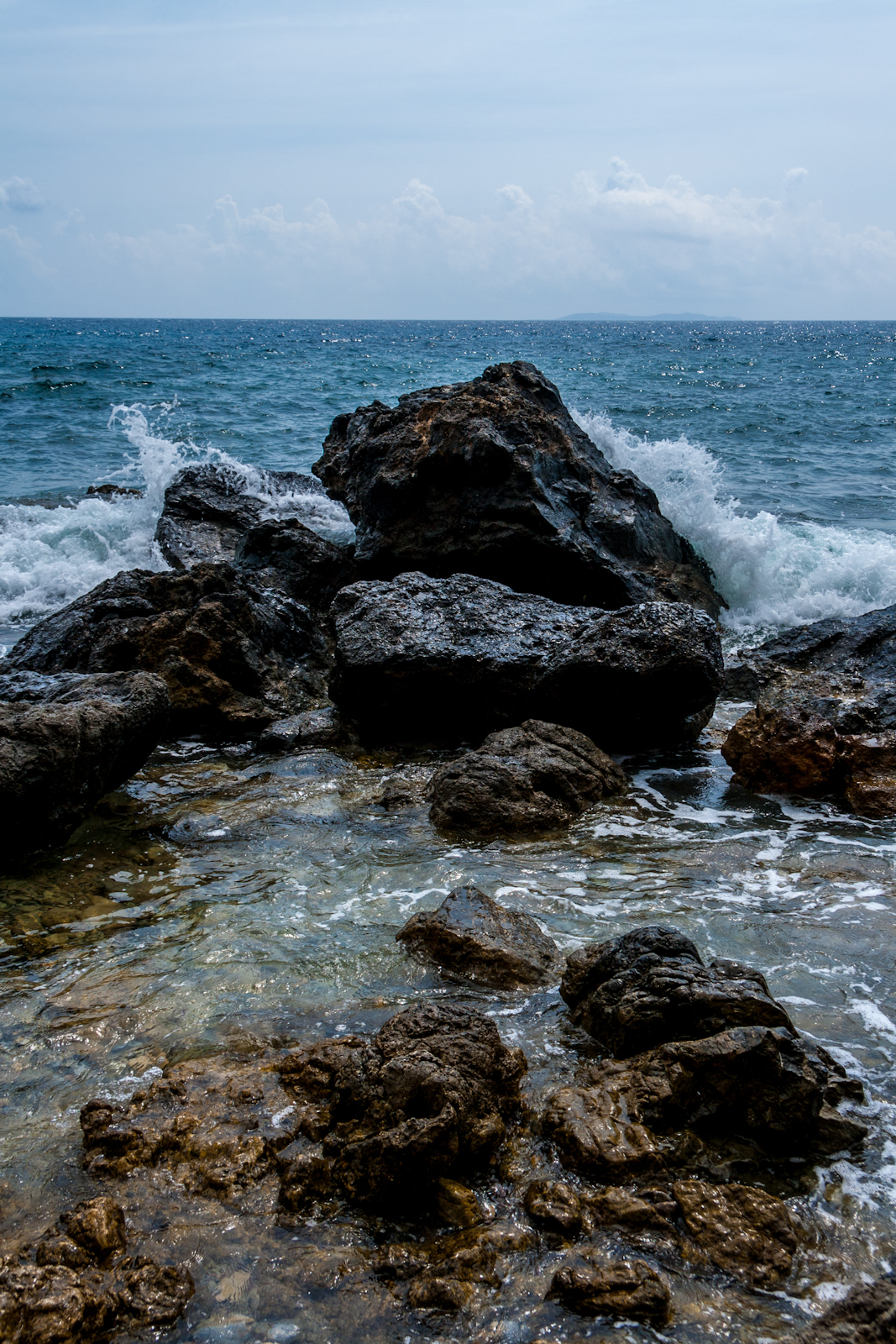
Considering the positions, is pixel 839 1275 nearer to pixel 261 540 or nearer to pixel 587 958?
pixel 587 958

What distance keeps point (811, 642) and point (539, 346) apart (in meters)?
58.5

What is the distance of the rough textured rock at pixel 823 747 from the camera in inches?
214

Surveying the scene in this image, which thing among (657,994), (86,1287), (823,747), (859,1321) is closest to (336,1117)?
(86,1287)

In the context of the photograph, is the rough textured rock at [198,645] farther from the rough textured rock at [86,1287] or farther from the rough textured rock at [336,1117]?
the rough textured rock at [86,1287]

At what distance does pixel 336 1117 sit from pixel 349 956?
1.03 m

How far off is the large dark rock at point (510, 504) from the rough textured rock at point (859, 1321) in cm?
623

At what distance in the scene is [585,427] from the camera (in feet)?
40.4

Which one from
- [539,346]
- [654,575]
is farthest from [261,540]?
[539,346]

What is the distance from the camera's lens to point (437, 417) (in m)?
8.81

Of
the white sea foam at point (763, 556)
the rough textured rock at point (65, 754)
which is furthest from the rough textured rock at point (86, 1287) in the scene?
the white sea foam at point (763, 556)

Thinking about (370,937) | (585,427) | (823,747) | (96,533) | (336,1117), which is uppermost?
(585,427)

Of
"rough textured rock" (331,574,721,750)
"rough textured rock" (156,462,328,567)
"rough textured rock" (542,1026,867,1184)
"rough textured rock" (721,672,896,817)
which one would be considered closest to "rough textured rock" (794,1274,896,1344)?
"rough textured rock" (542,1026,867,1184)

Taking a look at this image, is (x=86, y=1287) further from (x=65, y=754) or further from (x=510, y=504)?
(x=510, y=504)

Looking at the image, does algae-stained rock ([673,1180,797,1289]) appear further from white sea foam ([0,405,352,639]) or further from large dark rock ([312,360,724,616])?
white sea foam ([0,405,352,639])
